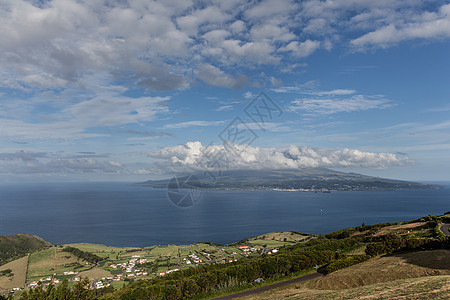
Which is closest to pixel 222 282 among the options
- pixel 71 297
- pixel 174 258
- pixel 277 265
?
pixel 277 265

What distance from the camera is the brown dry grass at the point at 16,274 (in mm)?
45122

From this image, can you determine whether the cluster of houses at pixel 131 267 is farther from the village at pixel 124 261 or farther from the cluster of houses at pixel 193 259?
the cluster of houses at pixel 193 259

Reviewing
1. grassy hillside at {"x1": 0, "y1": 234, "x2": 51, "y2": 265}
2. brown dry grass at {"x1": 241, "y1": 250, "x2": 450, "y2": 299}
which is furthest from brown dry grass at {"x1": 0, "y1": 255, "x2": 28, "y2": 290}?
brown dry grass at {"x1": 241, "y1": 250, "x2": 450, "y2": 299}

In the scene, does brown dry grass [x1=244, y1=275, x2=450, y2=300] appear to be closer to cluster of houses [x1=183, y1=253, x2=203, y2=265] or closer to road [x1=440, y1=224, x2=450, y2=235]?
road [x1=440, y1=224, x2=450, y2=235]

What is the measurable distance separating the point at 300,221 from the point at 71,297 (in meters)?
102

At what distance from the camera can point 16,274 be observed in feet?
166

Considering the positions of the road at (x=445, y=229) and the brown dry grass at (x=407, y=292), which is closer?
the brown dry grass at (x=407, y=292)

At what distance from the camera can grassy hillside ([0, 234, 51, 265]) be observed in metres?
71.5

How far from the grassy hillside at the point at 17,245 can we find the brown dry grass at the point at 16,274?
542 inches

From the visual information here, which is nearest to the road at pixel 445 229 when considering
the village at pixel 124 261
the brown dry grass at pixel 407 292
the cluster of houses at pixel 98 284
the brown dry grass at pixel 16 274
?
the brown dry grass at pixel 407 292

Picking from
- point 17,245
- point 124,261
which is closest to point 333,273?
point 124,261

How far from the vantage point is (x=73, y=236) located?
92375 millimetres

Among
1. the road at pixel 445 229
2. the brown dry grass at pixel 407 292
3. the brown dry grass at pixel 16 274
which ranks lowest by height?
the brown dry grass at pixel 16 274

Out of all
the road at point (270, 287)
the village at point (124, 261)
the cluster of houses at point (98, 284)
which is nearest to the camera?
the road at point (270, 287)
